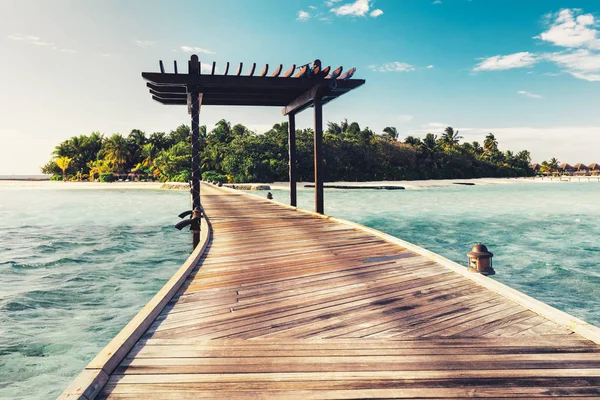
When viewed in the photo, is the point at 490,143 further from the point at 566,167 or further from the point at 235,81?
the point at 235,81

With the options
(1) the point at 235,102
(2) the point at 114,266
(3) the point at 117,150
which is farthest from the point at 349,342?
(3) the point at 117,150

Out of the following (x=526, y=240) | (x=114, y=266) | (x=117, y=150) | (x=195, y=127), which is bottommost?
(x=526, y=240)

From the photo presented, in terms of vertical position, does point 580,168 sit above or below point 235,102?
below

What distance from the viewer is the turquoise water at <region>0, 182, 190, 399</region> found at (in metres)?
5.83

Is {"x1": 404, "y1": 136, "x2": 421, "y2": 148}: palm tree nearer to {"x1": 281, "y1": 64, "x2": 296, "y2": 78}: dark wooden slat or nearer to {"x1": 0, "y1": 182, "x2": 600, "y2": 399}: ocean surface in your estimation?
{"x1": 0, "y1": 182, "x2": 600, "y2": 399}: ocean surface

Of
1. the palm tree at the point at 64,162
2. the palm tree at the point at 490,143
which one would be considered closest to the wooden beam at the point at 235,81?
the palm tree at the point at 64,162

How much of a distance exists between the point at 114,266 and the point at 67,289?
2.57 meters

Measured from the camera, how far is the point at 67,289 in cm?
975

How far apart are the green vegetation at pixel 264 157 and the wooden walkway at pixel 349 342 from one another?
52.5m

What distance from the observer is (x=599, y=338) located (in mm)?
3441

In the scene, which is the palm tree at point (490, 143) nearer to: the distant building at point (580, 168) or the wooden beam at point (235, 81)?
the distant building at point (580, 168)

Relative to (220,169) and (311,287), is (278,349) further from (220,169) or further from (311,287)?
(220,169)

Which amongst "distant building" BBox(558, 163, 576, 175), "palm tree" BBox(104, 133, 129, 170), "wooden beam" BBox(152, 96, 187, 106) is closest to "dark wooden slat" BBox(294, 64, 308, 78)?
"wooden beam" BBox(152, 96, 187, 106)

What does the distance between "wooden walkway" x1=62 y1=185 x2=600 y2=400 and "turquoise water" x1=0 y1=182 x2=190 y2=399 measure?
247 centimetres
